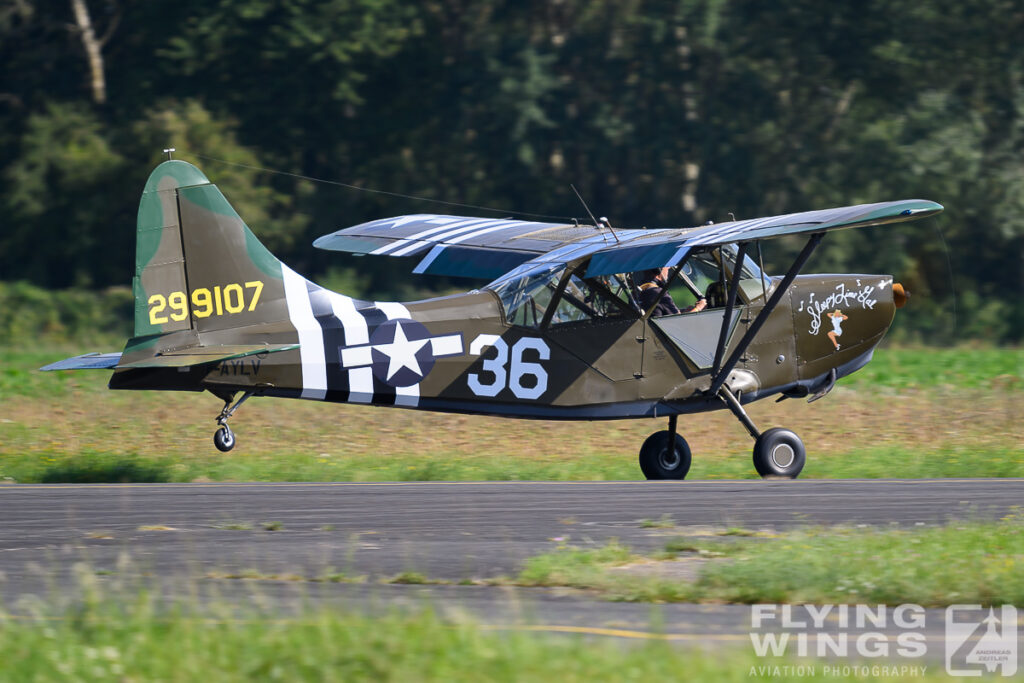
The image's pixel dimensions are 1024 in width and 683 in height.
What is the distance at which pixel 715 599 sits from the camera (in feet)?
25.4

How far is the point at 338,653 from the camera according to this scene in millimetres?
6137

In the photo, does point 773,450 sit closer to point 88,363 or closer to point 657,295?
point 657,295

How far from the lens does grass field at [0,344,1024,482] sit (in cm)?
1531

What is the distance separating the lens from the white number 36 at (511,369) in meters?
13.4

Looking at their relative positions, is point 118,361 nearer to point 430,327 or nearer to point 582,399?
point 430,327

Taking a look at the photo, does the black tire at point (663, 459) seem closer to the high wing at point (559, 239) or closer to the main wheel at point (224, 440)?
the high wing at point (559, 239)

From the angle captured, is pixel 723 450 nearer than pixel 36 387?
Yes

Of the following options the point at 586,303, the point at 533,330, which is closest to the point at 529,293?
the point at 533,330

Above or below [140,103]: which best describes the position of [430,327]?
below

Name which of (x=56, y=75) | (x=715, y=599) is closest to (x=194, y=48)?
(x=56, y=75)

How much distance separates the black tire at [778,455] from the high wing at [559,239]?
2.24m

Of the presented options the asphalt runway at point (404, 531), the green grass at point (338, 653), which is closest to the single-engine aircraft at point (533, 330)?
the asphalt runway at point (404, 531)

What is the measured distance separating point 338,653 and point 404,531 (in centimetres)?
391

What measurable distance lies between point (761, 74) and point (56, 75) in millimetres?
22687
